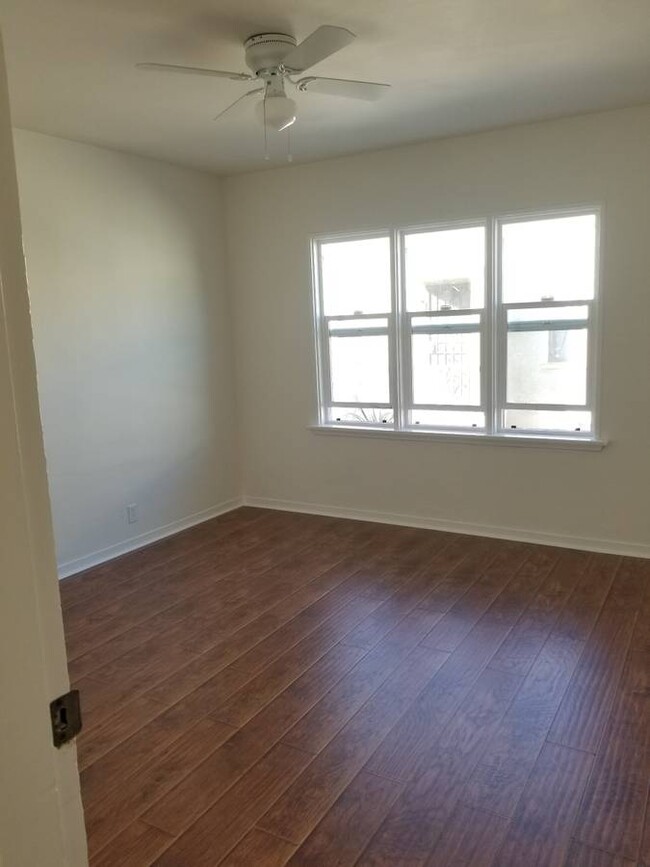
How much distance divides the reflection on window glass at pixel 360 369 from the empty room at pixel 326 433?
1.0 inches

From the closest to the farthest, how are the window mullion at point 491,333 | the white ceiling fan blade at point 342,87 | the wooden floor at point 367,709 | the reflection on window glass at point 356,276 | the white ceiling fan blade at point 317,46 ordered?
the wooden floor at point 367,709 < the white ceiling fan blade at point 317,46 < the white ceiling fan blade at point 342,87 < the window mullion at point 491,333 < the reflection on window glass at point 356,276

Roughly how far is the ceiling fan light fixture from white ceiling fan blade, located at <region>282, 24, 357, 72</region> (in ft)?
0.48

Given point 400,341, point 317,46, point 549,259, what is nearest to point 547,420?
point 549,259

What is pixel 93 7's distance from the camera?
255 centimetres

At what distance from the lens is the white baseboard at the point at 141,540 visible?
4431mm

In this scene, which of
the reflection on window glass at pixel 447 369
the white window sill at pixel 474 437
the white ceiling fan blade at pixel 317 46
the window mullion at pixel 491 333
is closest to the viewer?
the white ceiling fan blade at pixel 317 46

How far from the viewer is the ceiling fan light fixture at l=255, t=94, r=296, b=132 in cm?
290

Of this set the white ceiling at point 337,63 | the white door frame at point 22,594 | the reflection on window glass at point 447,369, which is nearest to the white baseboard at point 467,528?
the reflection on window glass at point 447,369

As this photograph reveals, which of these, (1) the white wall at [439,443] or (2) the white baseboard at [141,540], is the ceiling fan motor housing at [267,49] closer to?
(1) the white wall at [439,443]

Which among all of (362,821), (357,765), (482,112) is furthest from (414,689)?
(482,112)

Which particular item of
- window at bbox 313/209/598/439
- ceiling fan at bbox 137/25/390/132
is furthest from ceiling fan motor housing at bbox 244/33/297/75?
window at bbox 313/209/598/439

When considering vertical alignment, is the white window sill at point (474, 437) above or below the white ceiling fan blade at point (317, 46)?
below

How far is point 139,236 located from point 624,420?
3.63m

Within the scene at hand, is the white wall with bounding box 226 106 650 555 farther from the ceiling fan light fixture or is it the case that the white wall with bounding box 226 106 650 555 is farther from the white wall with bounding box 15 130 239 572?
the ceiling fan light fixture
